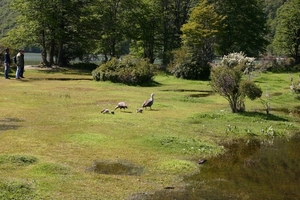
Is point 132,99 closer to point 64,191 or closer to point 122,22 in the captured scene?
point 64,191

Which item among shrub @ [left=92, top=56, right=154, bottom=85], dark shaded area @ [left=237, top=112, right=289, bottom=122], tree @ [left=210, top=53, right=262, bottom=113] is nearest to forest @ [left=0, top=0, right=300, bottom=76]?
shrub @ [left=92, top=56, right=154, bottom=85]

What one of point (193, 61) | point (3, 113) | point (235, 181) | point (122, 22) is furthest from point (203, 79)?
point (235, 181)

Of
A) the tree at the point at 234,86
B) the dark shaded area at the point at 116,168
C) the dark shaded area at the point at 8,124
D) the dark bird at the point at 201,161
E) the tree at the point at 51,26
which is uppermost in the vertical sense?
the tree at the point at 51,26

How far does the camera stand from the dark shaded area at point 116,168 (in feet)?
32.7

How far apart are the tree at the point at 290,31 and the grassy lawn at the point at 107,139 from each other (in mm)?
39441

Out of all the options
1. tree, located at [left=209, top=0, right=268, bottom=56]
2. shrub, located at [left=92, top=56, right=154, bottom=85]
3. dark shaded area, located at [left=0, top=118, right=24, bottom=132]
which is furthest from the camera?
tree, located at [left=209, top=0, right=268, bottom=56]

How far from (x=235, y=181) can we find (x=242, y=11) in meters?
50.1

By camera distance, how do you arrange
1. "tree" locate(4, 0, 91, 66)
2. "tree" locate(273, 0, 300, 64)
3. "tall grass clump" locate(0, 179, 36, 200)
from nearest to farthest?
"tall grass clump" locate(0, 179, 36, 200), "tree" locate(4, 0, 91, 66), "tree" locate(273, 0, 300, 64)

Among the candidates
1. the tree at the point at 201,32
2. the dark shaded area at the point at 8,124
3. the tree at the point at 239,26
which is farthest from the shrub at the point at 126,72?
the tree at the point at 239,26

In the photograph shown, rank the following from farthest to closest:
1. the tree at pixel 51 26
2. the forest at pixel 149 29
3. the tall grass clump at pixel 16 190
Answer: the forest at pixel 149 29 < the tree at pixel 51 26 < the tall grass clump at pixel 16 190

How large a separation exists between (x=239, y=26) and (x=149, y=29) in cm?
1287

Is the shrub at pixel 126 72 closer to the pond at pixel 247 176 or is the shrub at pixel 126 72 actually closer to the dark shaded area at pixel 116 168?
the pond at pixel 247 176

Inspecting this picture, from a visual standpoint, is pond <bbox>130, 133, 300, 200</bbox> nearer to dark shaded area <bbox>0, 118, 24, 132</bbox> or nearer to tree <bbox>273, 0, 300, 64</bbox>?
dark shaded area <bbox>0, 118, 24, 132</bbox>

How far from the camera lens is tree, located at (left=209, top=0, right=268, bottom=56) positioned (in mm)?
54938
